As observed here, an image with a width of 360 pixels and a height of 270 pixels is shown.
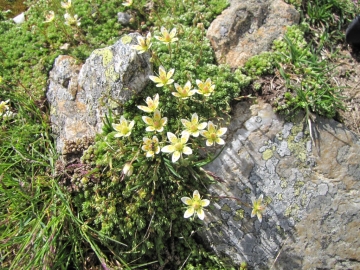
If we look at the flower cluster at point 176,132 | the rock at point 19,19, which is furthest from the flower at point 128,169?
the rock at point 19,19

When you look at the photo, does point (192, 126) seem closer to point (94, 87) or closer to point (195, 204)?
point (195, 204)

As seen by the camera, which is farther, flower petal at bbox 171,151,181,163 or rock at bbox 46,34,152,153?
rock at bbox 46,34,152,153

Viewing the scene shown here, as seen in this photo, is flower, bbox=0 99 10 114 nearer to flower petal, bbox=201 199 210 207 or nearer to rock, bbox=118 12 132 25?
rock, bbox=118 12 132 25

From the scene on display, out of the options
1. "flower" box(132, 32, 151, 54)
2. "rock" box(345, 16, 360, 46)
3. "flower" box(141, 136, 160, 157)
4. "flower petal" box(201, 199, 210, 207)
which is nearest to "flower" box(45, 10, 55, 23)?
"flower" box(132, 32, 151, 54)

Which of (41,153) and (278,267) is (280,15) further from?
(41,153)

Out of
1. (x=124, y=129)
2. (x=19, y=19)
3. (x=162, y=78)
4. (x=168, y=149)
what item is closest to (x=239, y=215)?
(x=168, y=149)
